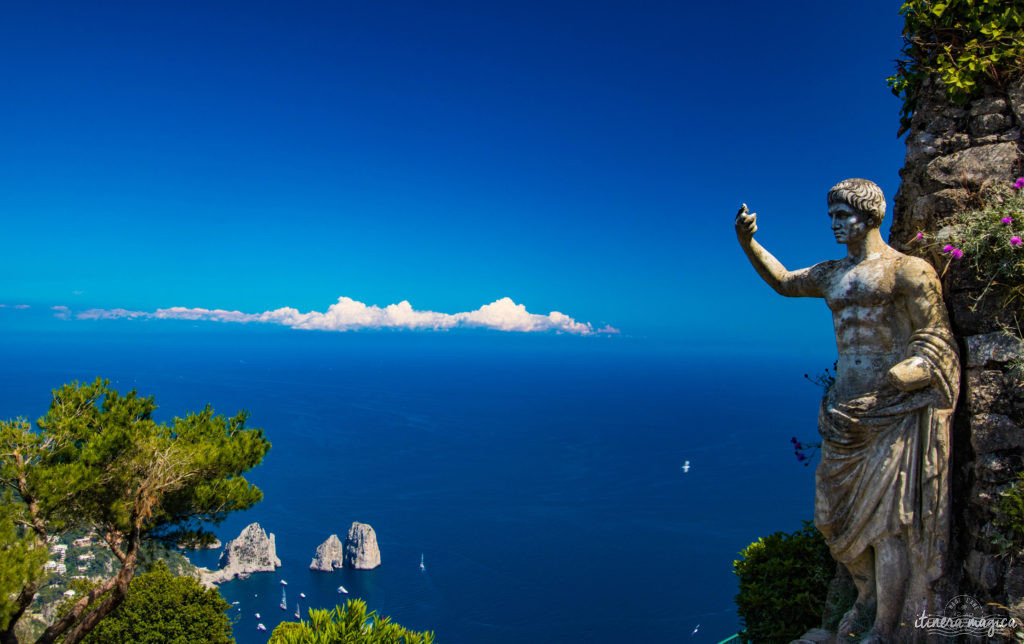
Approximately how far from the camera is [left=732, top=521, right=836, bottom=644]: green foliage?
6406mm

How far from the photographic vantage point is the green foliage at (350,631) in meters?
6.36

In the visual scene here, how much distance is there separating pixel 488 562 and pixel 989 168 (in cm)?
5302

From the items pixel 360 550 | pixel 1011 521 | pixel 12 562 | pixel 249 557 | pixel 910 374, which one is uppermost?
pixel 910 374

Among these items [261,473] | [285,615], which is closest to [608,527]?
[285,615]

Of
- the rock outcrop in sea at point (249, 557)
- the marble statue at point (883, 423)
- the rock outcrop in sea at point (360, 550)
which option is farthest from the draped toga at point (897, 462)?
the rock outcrop in sea at point (249, 557)

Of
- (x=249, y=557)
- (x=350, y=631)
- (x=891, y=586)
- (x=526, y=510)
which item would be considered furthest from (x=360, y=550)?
(x=891, y=586)

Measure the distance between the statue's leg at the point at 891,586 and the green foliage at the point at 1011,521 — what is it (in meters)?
0.67

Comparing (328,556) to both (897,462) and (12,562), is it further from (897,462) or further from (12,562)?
(897,462)

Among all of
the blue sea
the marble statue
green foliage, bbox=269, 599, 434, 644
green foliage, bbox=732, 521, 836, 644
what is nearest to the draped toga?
the marble statue

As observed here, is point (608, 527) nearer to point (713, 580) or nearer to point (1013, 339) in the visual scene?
point (713, 580)

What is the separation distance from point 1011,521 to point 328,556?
55.9 meters

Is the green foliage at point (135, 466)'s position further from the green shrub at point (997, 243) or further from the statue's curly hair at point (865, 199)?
the green shrub at point (997, 243)

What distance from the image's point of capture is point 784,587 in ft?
21.8

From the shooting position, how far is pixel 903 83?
5871 mm
